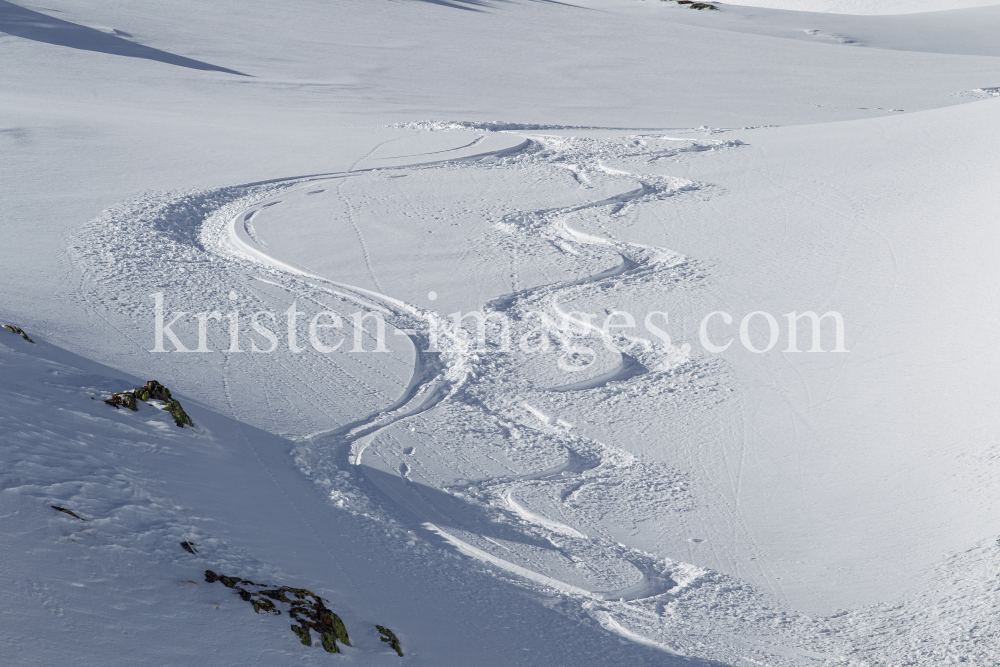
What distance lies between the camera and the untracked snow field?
2537 mm

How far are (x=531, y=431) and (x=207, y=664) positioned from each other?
234cm

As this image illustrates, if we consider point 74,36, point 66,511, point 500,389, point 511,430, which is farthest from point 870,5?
point 66,511

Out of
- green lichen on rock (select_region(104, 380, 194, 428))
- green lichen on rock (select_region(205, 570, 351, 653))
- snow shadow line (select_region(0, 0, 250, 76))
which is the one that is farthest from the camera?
snow shadow line (select_region(0, 0, 250, 76))

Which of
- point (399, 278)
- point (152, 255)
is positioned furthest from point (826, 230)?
point (152, 255)

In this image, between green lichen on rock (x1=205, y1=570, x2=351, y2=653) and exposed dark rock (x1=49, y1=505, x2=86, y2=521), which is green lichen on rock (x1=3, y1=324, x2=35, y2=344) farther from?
green lichen on rock (x1=205, y1=570, x2=351, y2=653)

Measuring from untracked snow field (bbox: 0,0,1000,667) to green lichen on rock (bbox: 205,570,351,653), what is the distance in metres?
0.03

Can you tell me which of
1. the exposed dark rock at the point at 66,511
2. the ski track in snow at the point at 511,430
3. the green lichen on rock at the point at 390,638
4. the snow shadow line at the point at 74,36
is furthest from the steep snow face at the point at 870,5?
the exposed dark rock at the point at 66,511

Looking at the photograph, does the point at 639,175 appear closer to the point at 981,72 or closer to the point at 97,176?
the point at 97,176

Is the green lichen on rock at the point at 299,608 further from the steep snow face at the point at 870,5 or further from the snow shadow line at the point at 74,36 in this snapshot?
the steep snow face at the point at 870,5

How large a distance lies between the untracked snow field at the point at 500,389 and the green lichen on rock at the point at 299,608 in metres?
0.03

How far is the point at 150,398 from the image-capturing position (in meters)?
3.29

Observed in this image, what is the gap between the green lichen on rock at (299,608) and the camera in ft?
7.33

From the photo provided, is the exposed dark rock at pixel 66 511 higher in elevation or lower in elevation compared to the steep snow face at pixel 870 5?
lower

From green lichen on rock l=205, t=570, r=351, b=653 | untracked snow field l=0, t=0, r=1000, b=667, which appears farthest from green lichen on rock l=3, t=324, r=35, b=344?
green lichen on rock l=205, t=570, r=351, b=653
